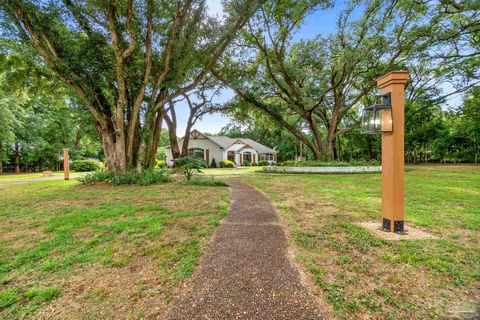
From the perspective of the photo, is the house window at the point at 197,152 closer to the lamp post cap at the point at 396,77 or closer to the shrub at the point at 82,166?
the shrub at the point at 82,166

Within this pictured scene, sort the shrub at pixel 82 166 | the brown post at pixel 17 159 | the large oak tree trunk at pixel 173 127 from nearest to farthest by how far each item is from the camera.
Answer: the large oak tree trunk at pixel 173 127, the shrub at pixel 82 166, the brown post at pixel 17 159

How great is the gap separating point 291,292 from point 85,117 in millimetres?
11813

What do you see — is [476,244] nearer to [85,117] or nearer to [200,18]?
[200,18]

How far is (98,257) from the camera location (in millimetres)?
2580

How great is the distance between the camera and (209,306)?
1738 mm

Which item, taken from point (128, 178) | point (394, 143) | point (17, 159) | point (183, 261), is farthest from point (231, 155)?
point (183, 261)

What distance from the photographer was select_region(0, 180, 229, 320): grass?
5.93 ft

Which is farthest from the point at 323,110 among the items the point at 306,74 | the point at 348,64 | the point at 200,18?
the point at 200,18

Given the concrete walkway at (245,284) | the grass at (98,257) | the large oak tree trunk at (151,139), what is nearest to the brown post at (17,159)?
the large oak tree trunk at (151,139)

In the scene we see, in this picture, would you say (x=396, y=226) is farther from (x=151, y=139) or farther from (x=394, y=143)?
(x=151, y=139)

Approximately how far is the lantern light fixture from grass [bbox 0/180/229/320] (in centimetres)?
320

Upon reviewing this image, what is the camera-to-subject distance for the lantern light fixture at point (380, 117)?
3.35 metres

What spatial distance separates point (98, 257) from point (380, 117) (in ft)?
15.2

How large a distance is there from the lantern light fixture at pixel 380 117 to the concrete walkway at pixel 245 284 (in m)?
2.38
